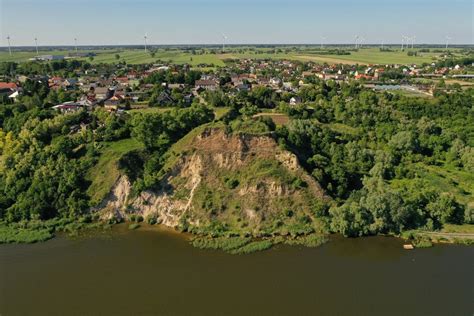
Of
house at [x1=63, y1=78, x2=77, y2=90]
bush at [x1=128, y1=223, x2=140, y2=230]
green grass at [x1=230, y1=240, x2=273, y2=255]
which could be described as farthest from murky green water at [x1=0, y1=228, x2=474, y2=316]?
house at [x1=63, y1=78, x2=77, y2=90]

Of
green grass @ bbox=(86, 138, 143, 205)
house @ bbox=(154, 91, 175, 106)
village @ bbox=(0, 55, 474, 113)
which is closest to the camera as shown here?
green grass @ bbox=(86, 138, 143, 205)

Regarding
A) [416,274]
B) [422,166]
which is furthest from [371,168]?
[416,274]

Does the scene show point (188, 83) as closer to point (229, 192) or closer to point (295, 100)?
point (295, 100)

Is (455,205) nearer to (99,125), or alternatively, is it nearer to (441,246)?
(441,246)

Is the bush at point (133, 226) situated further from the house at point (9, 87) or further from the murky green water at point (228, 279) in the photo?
the house at point (9, 87)

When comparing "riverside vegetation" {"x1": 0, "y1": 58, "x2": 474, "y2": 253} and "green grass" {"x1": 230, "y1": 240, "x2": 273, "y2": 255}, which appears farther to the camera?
"riverside vegetation" {"x1": 0, "y1": 58, "x2": 474, "y2": 253}

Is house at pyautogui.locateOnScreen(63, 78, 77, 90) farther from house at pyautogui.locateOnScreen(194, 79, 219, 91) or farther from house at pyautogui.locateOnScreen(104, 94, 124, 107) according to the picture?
house at pyautogui.locateOnScreen(194, 79, 219, 91)

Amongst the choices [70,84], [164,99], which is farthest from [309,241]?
[70,84]
